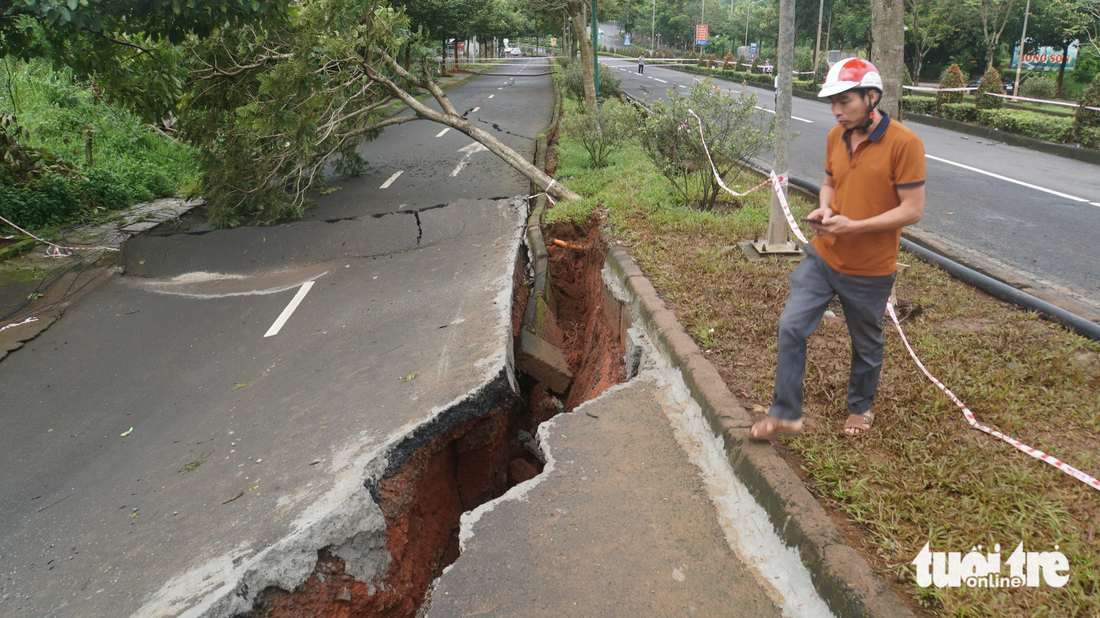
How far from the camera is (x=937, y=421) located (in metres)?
3.50

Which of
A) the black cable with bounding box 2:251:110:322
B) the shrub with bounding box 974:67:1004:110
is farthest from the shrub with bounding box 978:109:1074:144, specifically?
the black cable with bounding box 2:251:110:322

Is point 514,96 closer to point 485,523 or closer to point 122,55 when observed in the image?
point 122,55

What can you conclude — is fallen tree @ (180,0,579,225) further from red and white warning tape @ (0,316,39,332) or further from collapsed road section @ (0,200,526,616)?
red and white warning tape @ (0,316,39,332)

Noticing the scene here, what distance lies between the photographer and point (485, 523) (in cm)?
334

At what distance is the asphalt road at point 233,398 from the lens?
3.55m

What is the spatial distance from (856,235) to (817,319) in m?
0.42

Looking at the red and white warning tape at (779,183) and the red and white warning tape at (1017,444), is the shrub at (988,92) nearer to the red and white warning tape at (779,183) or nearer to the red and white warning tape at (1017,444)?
the red and white warning tape at (779,183)

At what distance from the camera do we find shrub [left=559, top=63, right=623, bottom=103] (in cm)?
2112

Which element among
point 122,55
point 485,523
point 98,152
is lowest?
point 485,523

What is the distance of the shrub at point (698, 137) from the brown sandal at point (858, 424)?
466 cm

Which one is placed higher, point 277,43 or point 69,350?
point 277,43

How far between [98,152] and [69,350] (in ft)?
25.3

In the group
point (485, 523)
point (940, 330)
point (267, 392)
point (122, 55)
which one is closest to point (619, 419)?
point (485, 523)

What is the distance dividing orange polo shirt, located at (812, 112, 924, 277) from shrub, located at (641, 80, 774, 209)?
4.49 metres
